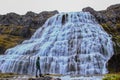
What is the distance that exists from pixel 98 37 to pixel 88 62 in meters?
15.5

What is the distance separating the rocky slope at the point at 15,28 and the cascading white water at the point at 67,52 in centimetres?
2316

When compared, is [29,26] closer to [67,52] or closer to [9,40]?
[9,40]

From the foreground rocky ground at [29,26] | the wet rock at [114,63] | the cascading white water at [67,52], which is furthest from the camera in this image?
the foreground rocky ground at [29,26]

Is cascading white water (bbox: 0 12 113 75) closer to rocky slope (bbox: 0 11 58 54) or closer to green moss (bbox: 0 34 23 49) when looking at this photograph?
green moss (bbox: 0 34 23 49)

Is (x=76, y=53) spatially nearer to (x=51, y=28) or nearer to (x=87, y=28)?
(x=87, y=28)

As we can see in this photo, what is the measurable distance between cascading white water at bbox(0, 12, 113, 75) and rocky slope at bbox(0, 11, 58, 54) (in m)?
23.2

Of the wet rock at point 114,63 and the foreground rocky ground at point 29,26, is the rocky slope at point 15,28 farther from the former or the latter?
the wet rock at point 114,63

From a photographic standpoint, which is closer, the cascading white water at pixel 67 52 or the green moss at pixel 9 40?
the cascading white water at pixel 67 52

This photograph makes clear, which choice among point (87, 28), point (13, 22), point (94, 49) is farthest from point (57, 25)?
point (13, 22)

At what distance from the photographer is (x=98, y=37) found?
285ft

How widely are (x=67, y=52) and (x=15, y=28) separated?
6678 cm

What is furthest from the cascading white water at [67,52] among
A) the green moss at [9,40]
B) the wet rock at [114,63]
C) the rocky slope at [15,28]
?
the rocky slope at [15,28]

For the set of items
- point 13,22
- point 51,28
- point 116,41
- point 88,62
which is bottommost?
point 88,62

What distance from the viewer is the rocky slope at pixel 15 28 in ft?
406
